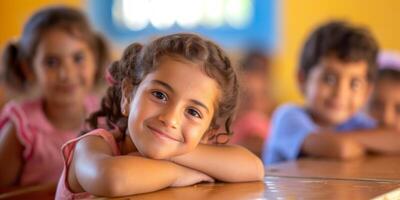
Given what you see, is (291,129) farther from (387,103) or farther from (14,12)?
(14,12)

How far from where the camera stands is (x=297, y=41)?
4.96 meters

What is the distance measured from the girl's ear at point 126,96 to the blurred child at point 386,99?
133 centimetres

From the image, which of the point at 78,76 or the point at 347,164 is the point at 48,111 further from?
the point at 347,164

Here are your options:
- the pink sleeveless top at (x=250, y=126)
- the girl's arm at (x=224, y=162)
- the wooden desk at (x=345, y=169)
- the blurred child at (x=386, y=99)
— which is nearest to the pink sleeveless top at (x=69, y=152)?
the girl's arm at (x=224, y=162)

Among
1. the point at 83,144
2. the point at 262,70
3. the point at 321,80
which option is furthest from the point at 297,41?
the point at 83,144

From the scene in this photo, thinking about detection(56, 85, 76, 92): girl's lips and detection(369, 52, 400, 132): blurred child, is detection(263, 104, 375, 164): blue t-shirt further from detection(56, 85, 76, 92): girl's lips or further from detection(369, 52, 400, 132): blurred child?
detection(56, 85, 76, 92): girl's lips

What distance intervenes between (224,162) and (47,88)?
109cm

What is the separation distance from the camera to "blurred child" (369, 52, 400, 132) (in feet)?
8.41

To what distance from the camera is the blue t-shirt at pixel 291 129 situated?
2242mm

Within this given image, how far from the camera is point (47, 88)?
2396mm

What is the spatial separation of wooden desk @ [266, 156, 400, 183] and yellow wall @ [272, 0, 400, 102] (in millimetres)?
2516

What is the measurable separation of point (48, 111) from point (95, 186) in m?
1.19

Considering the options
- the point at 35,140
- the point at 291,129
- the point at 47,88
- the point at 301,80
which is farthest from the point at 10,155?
the point at 301,80

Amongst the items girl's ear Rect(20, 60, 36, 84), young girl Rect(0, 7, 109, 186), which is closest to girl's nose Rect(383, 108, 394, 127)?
young girl Rect(0, 7, 109, 186)
